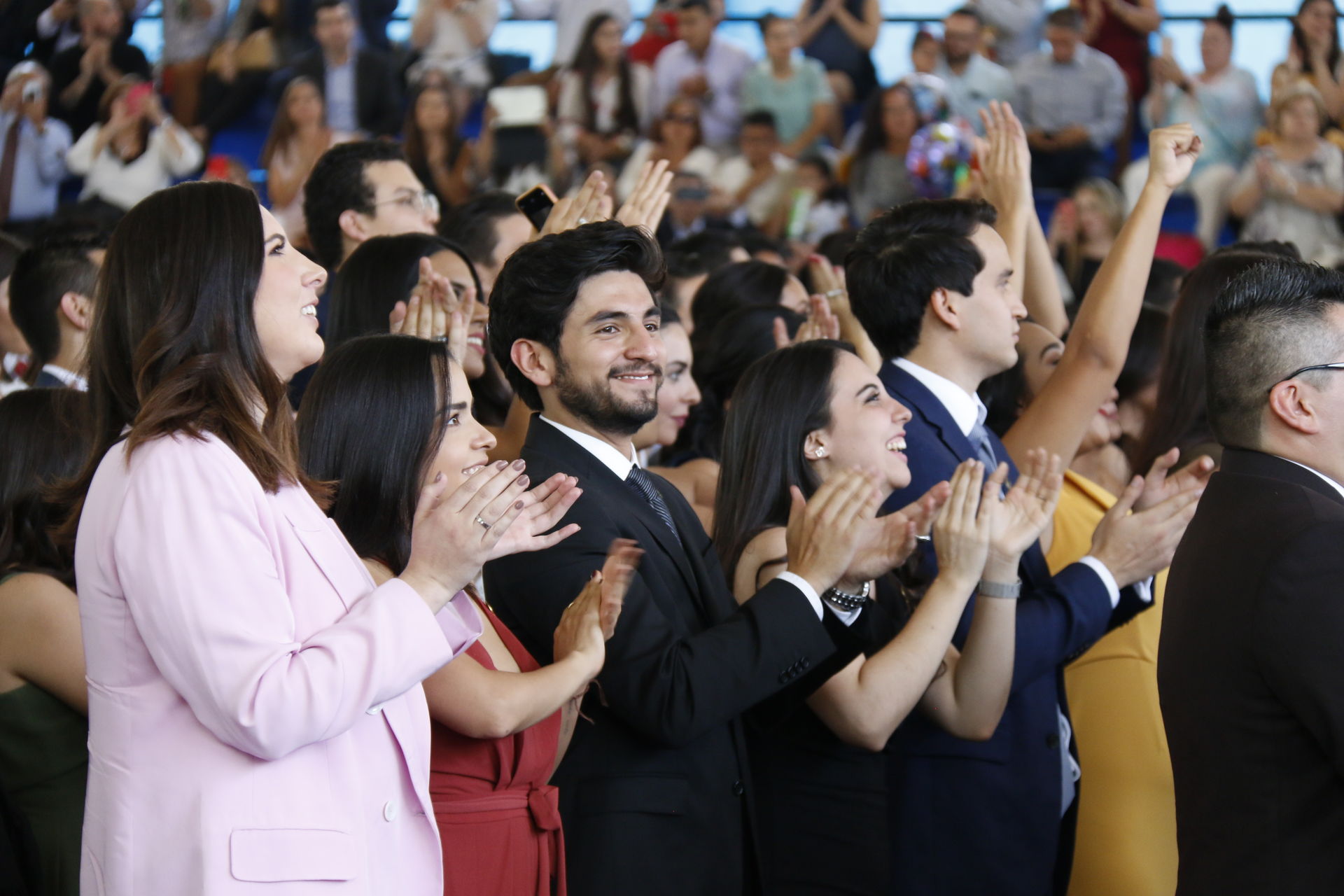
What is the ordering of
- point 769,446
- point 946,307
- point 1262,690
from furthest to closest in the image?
point 946,307 → point 769,446 → point 1262,690

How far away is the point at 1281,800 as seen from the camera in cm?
182

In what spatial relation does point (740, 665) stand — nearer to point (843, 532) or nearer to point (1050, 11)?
point (843, 532)

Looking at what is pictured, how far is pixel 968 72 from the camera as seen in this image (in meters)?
7.14

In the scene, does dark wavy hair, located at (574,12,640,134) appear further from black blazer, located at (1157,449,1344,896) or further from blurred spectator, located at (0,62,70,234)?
black blazer, located at (1157,449,1344,896)

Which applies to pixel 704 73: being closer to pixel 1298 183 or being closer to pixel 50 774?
pixel 1298 183

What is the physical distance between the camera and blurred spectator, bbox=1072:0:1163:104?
730 centimetres

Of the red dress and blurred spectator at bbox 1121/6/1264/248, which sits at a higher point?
the red dress

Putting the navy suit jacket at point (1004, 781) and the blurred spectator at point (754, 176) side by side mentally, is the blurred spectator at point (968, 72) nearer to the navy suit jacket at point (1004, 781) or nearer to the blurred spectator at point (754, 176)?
the blurred spectator at point (754, 176)

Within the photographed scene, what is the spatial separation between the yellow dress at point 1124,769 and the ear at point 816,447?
2.52 feet

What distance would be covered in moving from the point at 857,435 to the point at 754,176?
4.67 m

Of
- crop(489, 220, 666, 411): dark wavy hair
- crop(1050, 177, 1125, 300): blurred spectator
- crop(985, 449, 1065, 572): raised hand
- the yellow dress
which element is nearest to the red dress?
crop(489, 220, 666, 411): dark wavy hair

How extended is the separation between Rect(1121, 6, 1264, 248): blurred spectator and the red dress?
18.3ft

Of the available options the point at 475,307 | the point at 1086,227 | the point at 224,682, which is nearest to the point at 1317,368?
the point at 224,682

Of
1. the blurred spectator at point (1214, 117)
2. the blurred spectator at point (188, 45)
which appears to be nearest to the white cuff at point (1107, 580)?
the blurred spectator at point (1214, 117)
